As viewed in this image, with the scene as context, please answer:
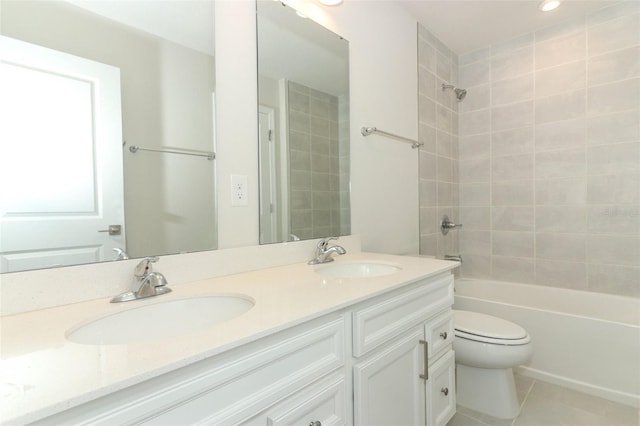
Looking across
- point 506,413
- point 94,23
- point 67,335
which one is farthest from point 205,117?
point 506,413

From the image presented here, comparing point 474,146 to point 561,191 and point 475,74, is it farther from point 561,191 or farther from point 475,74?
point 561,191

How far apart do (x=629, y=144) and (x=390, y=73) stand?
1.61m

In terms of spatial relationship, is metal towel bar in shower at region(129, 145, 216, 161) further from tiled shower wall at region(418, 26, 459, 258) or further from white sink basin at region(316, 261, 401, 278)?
tiled shower wall at region(418, 26, 459, 258)

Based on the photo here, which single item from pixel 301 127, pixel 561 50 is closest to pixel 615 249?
pixel 561 50

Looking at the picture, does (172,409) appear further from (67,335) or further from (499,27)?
(499,27)

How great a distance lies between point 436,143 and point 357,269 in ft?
4.85

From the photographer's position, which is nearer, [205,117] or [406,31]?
[205,117]

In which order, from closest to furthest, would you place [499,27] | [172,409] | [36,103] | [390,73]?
[172,409] < [36,103] < [390,73] < [499,27]

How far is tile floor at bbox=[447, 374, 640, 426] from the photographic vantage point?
1533 mm

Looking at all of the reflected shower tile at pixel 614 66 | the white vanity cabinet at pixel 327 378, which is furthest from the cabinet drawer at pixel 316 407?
the reflected shower tile at pixel 614 66

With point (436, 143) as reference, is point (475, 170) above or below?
below

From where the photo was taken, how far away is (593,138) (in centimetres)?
212

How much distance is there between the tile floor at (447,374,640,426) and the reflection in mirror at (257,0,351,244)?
1162mm

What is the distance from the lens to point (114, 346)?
21.2 inches
